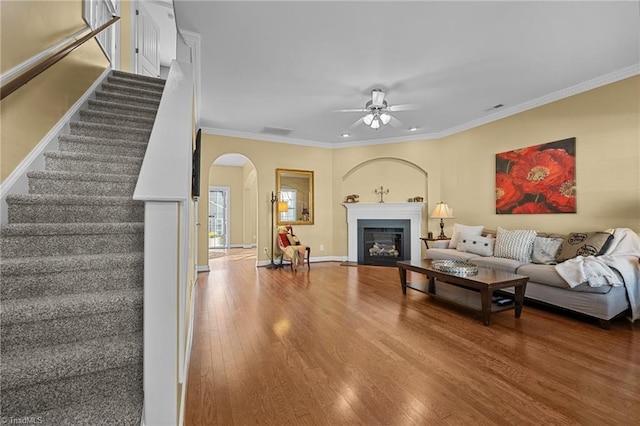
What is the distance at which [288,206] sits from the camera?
6250 mm

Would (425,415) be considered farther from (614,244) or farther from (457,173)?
(457,173)

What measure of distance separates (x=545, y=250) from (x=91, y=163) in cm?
501

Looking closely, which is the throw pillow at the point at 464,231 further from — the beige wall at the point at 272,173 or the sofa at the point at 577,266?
the beige wall at the point at 272,173

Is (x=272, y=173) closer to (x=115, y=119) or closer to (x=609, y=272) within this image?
(x=115, y=119)

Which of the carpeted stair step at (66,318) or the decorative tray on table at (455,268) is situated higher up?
the carpeted stair step at (66,318)

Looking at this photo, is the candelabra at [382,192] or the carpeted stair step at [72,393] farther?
the candelabra at [382,192]

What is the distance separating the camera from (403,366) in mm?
2012

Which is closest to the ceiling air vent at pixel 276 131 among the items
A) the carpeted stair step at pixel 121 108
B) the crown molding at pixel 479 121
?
the crown molding at pixel 479 121

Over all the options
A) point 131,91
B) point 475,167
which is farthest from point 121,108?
point 475,167

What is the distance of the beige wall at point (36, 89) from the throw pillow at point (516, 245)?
5.11 metres

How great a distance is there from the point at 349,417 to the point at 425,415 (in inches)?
16.8

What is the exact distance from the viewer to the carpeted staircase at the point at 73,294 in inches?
45.1

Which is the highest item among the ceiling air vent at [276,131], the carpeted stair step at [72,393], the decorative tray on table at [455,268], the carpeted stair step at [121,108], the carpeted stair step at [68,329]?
the ceiling air vent at [276,131]

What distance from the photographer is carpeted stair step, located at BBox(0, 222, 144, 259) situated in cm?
158
